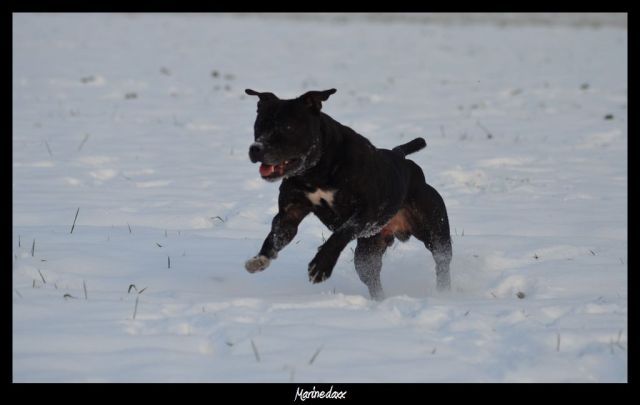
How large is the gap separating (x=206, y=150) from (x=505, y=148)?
412 centimetres

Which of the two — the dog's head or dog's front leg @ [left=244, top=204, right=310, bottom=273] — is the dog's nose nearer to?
the dog's head

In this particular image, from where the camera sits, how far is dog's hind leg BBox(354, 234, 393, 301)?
595 centimetres

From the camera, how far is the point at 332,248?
17.4ft

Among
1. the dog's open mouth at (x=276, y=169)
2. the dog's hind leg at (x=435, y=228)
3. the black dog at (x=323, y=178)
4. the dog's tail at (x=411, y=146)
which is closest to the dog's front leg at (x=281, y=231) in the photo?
the black dog at (x=323, y=178)

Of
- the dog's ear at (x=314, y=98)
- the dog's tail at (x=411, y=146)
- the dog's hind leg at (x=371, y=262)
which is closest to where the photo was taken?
the dog's ear at (x=314, y=98)

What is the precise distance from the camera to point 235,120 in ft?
43.5

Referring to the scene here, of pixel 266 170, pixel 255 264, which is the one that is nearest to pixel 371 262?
pixel 255 264

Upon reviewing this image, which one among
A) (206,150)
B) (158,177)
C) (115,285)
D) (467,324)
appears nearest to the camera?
(467,324)

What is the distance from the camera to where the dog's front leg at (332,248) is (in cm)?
525

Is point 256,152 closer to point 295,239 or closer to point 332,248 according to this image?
point 332,248

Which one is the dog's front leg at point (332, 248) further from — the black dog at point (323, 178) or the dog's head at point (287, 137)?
the dog's head at point (287, 137)
